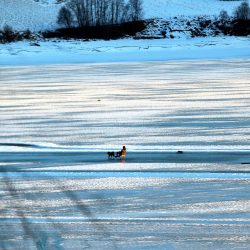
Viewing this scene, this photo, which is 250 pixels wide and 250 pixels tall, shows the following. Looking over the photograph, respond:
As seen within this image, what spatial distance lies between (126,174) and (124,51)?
2541 cm

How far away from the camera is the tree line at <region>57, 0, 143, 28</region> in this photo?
45.3 meters

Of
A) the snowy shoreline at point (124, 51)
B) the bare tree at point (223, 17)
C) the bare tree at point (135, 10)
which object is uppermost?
the bare tree at point (135, 10)

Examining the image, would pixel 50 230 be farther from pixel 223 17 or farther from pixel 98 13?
pixel 98 13

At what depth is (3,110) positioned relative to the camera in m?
9.72

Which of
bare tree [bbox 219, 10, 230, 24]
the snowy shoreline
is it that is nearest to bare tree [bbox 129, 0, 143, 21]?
bare tree [bbox 219, 10, 230, 24]

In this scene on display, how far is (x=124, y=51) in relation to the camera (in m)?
30.3

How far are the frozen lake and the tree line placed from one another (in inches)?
1395

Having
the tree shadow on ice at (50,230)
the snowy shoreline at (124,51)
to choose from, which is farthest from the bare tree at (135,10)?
the tree shadow on ice at (50,230)

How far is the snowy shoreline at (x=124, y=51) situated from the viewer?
2639cm

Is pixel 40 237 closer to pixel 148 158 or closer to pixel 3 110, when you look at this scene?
pixel 148 158

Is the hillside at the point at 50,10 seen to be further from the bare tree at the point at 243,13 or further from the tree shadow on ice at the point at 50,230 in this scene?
the tree shadow on ice at the point at 50,230

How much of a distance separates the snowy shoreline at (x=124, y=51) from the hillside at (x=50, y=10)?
1080cm

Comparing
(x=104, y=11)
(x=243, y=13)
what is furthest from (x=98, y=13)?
(x=243, y=13)

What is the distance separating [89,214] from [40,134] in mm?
3279
